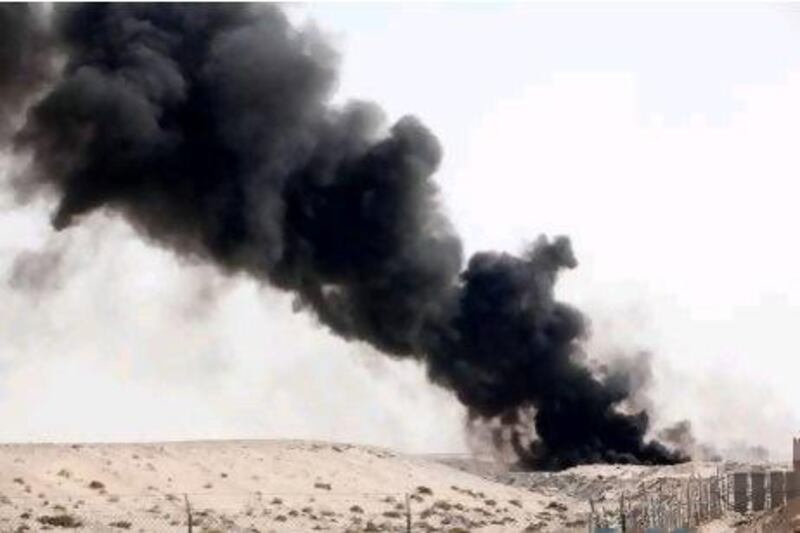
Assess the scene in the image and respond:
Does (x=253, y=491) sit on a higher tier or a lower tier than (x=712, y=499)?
lower

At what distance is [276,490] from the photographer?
6181 cm

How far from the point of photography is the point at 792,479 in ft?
172

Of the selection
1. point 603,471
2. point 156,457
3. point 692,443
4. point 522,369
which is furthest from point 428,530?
point 692,443

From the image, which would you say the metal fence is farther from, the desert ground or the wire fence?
the desert ground

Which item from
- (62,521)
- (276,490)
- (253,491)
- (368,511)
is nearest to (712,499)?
(368,511)

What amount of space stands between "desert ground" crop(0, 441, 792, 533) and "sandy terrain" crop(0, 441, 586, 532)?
0.25ft

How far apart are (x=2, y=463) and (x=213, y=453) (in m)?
11.7

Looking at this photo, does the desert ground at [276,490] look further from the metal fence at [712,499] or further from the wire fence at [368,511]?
the metal fence at [712,499]

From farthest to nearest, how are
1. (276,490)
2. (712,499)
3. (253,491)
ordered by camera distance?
(276,490) → (253,491) → (712,499)

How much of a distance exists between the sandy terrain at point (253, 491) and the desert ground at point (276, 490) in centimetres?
8

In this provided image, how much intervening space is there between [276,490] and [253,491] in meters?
1.41

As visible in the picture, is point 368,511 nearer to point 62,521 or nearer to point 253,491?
point 253,491

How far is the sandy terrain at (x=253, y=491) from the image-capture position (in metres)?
52.2

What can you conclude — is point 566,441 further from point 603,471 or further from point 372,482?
point 372,482
